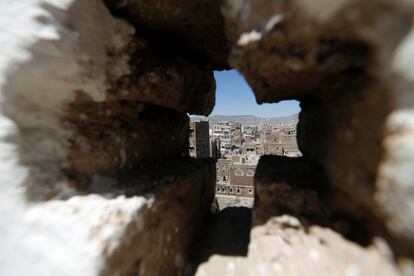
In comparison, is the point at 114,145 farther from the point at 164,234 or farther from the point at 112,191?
the point at 164,234

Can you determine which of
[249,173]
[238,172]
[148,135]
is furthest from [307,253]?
[238,172]

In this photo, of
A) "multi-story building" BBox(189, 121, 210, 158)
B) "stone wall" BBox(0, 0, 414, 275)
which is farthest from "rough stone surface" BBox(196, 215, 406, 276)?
"multi-story building" BBox(189, 121, 210, 158)

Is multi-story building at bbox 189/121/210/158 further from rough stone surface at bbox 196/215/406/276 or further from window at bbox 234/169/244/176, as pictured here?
rough stone surface at bbox 196/215/406/276

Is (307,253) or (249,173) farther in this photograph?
(249,173)

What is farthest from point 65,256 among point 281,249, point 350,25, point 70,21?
point 350,25

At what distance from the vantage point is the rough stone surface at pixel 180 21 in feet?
5.40

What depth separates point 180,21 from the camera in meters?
1.81

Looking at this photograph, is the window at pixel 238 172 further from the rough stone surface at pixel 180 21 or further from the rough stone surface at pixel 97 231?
the rough stone surface at pixel 97 231

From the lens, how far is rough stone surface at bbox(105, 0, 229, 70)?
1646mm

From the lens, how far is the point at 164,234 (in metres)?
1.61

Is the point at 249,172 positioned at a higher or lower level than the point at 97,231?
lower

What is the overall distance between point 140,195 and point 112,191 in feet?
0.65

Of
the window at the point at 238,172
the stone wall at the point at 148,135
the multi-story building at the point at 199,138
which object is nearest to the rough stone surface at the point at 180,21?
the stone wall at the point at 148,135

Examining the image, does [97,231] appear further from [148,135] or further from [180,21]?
[180,21]
